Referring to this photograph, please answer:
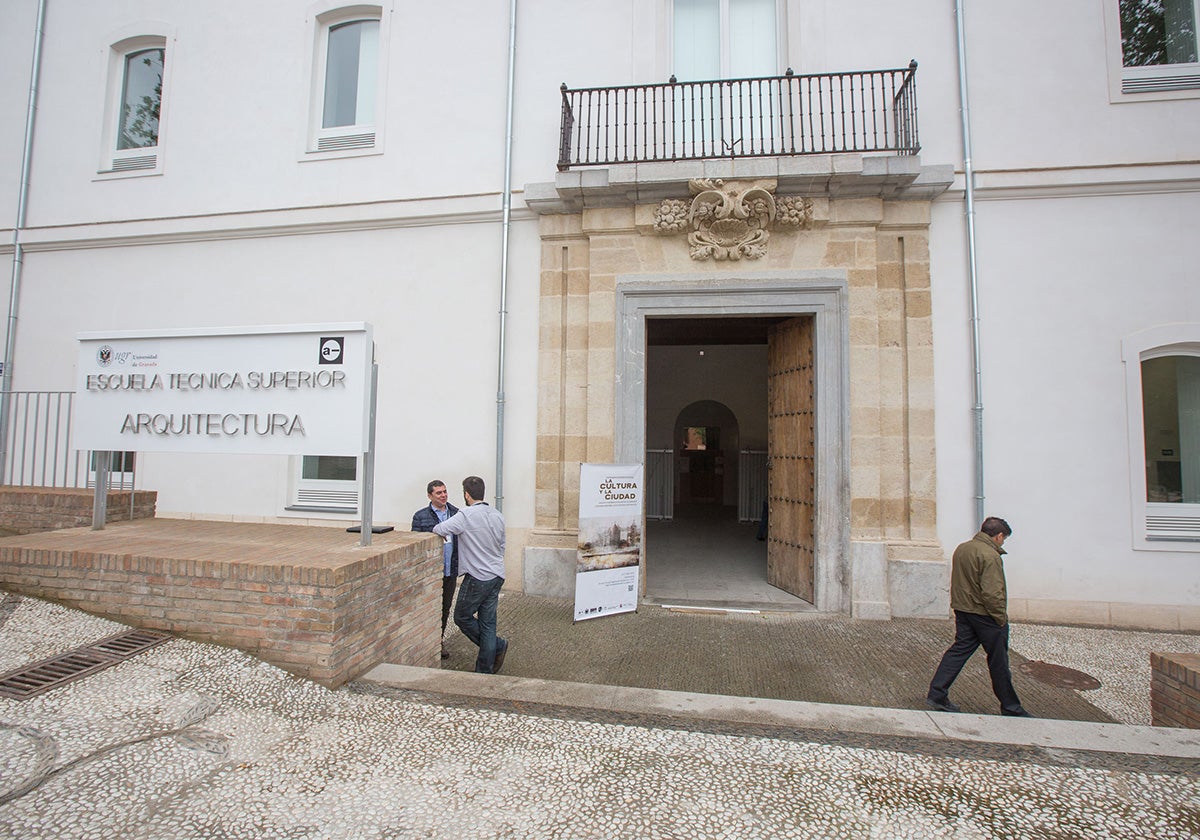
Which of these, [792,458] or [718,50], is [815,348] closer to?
[792,458]

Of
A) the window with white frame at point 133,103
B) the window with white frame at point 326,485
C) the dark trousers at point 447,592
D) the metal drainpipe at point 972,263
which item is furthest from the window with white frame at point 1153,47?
the window with white frame at point 133,103

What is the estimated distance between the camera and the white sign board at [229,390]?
4.09 meters

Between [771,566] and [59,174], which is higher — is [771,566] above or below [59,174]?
below

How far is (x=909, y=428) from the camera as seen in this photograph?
6574 millimetres

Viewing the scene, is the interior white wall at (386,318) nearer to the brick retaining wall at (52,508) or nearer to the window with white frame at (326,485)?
the window with white frame at (326,485)

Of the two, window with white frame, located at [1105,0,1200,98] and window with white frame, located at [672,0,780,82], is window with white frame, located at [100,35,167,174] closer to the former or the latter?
window with white frame, located at [672,0,780,82]

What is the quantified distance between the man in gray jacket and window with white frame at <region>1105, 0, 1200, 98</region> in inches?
342

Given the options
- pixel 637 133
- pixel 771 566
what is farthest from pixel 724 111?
pixel 771 566

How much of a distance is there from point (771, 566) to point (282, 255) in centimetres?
822

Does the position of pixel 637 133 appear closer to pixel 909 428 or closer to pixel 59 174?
pixel 909 428

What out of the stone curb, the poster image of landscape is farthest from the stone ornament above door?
the stone curb

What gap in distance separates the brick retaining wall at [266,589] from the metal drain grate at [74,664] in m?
0.13

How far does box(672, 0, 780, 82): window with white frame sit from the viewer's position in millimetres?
7531

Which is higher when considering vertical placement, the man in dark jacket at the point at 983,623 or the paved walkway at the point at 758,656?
the man in dark jacket at the point at 983,623
